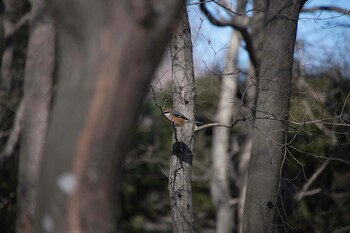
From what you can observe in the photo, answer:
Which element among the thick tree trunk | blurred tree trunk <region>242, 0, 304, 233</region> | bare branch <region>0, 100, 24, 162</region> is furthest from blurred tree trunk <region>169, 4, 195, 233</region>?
the thick tree trunk

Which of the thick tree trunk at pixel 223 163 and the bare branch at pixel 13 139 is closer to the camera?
the bare branch at pixel 13 139

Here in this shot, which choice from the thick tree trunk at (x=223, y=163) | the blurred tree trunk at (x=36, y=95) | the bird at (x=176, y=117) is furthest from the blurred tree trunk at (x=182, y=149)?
the thick tree trunk at (x=223, y=163)

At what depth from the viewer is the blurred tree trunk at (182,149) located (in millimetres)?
6602

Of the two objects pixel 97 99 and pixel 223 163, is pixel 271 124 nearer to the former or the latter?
pixel 97 99

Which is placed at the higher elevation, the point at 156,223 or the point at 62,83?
the point at 62,83

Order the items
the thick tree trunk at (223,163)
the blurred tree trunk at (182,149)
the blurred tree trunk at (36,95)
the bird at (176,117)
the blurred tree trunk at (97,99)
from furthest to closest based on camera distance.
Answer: the thick tree trunk at (223,163) → the blurred tree trunk at (36,95) → the blurred tree trunk at (182,149) → the bird at (176,117) → the blurred tree trunk at (97,99)

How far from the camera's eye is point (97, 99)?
3002 mm

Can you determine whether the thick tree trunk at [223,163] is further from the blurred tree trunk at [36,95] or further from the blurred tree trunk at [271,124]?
the blurred tree trunk at [271,124]

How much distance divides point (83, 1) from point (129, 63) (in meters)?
0.42

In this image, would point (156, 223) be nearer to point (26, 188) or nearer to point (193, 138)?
point (26, 188)

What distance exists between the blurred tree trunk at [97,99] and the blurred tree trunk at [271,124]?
370 centimetres

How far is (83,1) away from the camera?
301 centimetres

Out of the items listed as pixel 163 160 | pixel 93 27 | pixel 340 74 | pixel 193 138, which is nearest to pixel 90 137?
pixel 93 27

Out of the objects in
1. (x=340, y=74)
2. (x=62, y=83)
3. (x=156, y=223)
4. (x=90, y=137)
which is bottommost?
(x=156, y=223)
